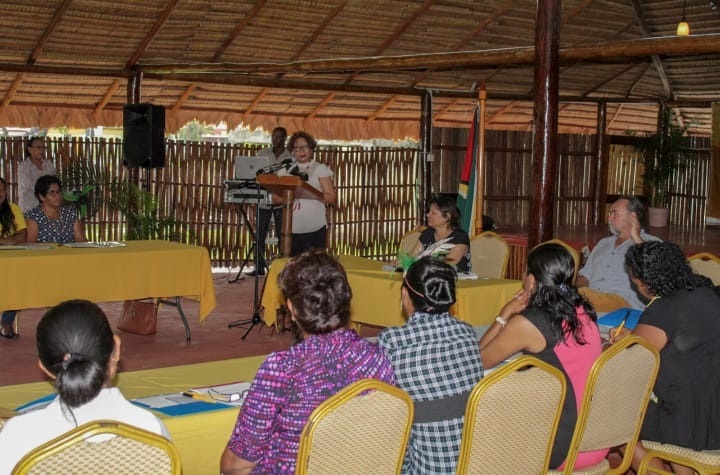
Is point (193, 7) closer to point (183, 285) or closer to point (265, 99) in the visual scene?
point (265, 99)

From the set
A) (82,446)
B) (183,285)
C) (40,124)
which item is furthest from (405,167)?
(82,446)

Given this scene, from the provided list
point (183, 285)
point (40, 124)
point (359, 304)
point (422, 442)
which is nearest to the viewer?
point (422, 442)

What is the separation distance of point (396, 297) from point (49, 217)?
2.73 m

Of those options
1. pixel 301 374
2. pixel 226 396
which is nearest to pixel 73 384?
pixel 301 374

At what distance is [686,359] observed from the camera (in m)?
3.79

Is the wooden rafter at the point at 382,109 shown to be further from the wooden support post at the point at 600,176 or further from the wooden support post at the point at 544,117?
the wooden support post at the point at 544,117

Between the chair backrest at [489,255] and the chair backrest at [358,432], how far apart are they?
4112mm

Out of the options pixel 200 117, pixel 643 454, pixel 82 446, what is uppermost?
pixel 200 117

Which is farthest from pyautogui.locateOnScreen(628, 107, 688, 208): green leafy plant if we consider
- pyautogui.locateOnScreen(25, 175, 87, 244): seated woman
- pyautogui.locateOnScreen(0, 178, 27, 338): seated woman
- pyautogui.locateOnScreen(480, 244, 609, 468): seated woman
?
pyautogui.locateOnScreen(480, 244, 609, 468): seated woman

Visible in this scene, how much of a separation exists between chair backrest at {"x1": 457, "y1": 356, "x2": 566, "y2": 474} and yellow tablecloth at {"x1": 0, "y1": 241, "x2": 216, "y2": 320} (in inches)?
161

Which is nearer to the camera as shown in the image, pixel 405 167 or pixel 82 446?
pixel 82 446

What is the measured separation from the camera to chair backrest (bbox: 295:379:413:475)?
8.21 feet

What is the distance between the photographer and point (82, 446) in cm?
213

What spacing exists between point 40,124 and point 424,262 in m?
9.30
